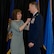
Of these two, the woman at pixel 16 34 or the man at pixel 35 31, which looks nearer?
the man at pixel 35 31

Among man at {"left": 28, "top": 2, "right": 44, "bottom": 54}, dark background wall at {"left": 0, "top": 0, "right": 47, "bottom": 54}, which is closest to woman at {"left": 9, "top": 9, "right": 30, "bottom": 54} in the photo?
man at {"left": 28, "top": 2, "right": 44, "bottom": 54}

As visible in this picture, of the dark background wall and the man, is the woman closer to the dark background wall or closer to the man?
the man

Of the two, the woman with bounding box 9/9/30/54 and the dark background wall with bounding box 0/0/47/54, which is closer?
the woman with bounding box 9/9/30/54

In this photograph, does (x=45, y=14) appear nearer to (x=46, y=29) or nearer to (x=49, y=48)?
(x=46, y=29)

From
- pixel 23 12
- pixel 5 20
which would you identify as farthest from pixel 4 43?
pixel 23 12

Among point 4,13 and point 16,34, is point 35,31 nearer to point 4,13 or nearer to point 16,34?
point 16,34

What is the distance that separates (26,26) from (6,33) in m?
0.42

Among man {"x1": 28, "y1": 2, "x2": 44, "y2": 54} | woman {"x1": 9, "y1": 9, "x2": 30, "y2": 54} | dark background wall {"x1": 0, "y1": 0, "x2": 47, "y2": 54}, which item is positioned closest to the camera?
man {"x1": 28, "y1": 2, "x2": 44, "y2": 54}

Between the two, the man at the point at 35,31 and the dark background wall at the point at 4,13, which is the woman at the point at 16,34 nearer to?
the man at the point at 35,31

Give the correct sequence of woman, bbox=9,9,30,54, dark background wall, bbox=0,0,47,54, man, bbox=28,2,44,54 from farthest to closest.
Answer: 1. dark background wall, bbox=0,0,47,54
2. woman, bbox=9,9,30,54
3. man, bbox=28,2,44,54

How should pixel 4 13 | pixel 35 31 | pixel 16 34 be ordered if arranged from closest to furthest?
pixel 35 31 → pixel 16 34 → pixel 4 13

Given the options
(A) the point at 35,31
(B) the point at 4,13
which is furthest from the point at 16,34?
(B) the point at 4,13

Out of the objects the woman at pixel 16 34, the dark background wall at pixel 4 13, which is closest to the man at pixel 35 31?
the woman at pixel 16 34

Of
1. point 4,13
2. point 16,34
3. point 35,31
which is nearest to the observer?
point 35,31
